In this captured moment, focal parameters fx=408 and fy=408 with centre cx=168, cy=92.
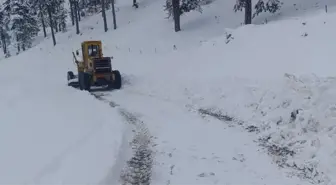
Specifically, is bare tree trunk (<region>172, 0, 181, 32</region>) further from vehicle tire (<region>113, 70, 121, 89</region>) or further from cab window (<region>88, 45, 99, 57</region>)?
vehicle tire (<region>113, 70, 121, 89</region>)

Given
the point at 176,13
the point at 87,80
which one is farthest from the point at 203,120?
the point at 176,13

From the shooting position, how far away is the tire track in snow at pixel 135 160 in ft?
25.2

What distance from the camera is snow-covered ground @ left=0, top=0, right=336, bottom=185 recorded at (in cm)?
805

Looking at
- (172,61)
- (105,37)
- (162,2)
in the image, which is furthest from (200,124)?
(162,2)

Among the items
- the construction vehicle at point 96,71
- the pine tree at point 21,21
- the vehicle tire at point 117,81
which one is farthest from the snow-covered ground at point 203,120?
the pine tree at point 21,21

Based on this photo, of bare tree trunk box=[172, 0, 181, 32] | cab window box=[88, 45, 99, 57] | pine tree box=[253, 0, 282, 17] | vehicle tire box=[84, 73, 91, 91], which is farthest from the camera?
bare tree trunk box=[172, 0, 181, 32]

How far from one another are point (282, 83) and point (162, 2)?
129 feet

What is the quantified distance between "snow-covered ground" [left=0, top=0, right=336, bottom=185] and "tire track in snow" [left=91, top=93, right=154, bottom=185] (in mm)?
31

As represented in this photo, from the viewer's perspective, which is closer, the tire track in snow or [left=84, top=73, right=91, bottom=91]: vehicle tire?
the tire track in snow

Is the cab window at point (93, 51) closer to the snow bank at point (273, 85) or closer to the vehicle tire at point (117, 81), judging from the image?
the vehicle tire at point (117, 81)

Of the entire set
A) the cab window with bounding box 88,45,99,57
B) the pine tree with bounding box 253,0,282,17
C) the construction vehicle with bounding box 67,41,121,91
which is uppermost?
the pine tree with bounding box 253,0,282,17

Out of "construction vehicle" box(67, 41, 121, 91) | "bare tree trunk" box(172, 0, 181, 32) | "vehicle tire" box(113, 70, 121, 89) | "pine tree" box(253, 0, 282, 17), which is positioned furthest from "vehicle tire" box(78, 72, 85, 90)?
"bare tree trunk" box(172, 0, 181, 32)

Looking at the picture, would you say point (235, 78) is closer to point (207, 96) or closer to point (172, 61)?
point (207, 96)

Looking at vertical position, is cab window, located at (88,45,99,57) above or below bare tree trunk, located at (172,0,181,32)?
below
